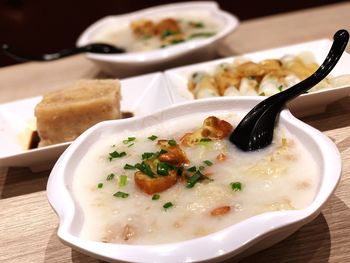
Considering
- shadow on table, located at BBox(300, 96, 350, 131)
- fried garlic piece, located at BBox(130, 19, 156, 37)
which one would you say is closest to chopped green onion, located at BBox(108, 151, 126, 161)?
shadow on table, located at BBox(300, 96, 350, 131)

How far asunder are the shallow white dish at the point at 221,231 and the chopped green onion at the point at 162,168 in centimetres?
21

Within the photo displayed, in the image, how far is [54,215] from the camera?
1349mm

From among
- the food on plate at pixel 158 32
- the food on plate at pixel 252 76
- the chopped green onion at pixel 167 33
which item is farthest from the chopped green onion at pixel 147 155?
the chopped green onion at pixel 167 33

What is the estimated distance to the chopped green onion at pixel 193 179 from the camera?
110 cm

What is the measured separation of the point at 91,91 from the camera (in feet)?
5.82

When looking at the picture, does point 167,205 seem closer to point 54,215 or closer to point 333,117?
point 54,215

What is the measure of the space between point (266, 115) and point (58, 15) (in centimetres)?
331

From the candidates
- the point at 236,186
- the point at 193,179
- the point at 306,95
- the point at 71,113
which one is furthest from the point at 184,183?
the point at 71,113

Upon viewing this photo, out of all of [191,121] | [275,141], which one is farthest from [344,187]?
[191,121]

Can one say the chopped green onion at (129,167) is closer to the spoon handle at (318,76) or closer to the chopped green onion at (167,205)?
the chopped green onion at (167,205)

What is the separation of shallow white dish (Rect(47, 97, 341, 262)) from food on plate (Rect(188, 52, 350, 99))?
1.74ft

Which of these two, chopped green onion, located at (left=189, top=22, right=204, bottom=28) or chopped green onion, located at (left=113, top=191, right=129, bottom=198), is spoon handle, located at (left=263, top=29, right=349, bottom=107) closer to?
chopped green onion, located at (left=113, top=191, right=129, bottom=198)

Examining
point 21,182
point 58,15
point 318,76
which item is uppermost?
point 318,76

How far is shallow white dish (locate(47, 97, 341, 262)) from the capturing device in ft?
2.82
